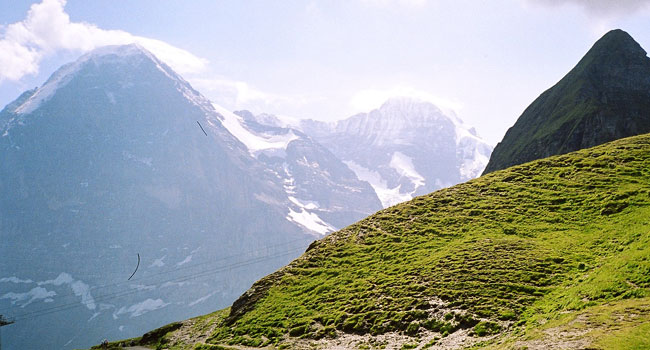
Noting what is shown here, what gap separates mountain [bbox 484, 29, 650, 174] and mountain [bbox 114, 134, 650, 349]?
206ft

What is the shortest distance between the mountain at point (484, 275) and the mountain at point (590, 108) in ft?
206

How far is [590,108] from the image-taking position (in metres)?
137

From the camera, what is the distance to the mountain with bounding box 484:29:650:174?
424 feet

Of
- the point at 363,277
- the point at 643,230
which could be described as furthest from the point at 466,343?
the point at 643,230

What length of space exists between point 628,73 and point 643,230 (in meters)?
144

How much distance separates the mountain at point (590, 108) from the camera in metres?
129

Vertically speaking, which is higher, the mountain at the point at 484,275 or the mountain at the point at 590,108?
the mountain at the point at 590,108

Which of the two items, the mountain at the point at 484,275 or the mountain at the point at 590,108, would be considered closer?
the mountain at the point at 484,275

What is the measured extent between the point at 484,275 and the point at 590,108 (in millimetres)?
124970

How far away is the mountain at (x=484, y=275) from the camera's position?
101 ft

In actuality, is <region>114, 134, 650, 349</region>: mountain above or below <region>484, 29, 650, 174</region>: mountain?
below

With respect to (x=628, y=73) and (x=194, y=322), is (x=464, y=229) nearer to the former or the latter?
(x=194, y=322)

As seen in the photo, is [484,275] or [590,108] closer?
[484,275]

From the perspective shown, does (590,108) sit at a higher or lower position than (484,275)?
higher
